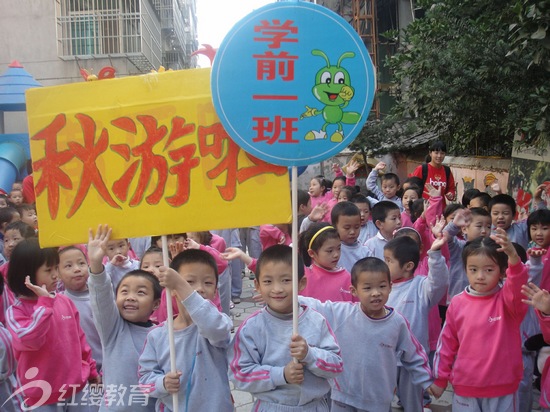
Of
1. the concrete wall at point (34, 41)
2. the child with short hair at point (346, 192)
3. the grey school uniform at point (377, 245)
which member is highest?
the concrete wall at point (34, 41)

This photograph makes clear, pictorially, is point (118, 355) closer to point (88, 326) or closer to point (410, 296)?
point (88, 326)

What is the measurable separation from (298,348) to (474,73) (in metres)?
5.27

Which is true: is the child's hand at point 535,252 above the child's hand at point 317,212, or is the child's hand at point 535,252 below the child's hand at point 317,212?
below

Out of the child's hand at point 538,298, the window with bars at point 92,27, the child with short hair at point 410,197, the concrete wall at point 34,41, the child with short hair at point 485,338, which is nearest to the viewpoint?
the child's hand at point 538,298

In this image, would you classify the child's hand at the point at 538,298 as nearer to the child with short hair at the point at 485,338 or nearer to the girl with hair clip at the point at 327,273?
the child with short hair at the point at 485,338

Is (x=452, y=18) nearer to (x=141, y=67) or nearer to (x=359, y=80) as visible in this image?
(x=359, y=80)

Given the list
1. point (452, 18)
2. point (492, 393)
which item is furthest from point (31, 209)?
point (452, 18)

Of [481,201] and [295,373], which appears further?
[481,201]

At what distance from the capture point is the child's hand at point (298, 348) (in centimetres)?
240

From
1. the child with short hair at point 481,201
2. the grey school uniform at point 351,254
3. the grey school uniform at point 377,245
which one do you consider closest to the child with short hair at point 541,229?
the child with short hair at point 481,201

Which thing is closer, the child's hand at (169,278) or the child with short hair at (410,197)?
the child's hand at (169,278)

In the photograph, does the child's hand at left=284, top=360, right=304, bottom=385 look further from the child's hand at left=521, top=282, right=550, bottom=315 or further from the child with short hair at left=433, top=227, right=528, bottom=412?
the child's hand at left=521, top=282, right=550, bottom=315

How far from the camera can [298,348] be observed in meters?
2.40

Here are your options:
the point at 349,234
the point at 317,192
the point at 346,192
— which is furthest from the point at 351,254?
the point at 317,192
